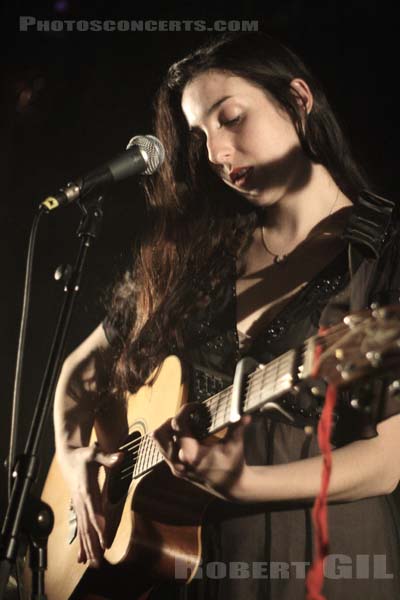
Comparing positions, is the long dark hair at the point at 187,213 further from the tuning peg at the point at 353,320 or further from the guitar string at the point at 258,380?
the tuning peg at the point at 353,320

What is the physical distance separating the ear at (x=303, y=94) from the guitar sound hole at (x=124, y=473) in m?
0.86

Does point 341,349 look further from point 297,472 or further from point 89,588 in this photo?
point 89,588

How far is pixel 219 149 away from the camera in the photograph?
1.88 m

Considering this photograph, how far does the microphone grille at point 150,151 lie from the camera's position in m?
1.75

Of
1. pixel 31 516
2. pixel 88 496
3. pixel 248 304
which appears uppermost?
pixel 248 304

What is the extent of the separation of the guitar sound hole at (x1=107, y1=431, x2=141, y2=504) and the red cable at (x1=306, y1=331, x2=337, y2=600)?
0.43 meters

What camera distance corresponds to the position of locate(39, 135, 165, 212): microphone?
1.58 metres

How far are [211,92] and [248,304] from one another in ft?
1.78

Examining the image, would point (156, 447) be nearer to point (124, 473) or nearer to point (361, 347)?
point (124, 473)

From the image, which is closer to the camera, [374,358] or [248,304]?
[374,358]

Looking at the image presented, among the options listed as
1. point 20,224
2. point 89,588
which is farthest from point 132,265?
point 89,588

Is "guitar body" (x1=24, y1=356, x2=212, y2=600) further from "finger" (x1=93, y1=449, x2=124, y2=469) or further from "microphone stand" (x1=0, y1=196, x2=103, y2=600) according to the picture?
"microphone stand" (x1=0, y1=196, x2=103, y2=600)

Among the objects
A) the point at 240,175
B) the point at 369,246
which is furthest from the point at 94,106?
the point at 369,246

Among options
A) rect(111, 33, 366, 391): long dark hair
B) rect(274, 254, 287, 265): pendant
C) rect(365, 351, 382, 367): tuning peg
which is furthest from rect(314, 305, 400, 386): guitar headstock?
rect(111, 33, 366, 391): long dark hair
